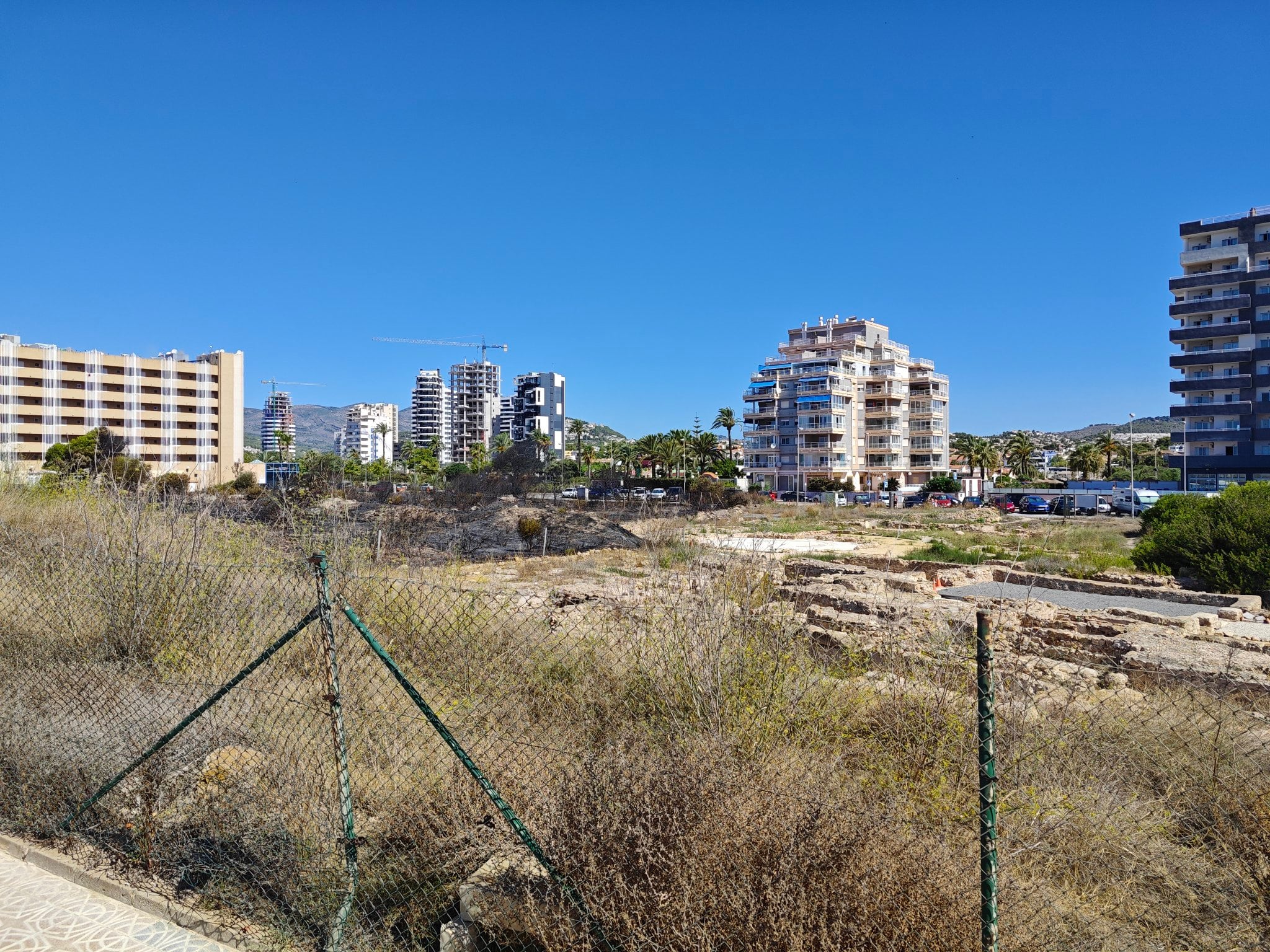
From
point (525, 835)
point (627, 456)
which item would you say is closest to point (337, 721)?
point (525, 835)

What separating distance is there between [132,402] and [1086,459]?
336 ft

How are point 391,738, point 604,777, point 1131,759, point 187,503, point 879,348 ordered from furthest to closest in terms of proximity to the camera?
1. point 879,348
2. point 187,503
3. point 391,738
4. point 1131,759
5. point 604,777

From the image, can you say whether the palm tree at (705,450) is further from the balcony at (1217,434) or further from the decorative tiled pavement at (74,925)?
the decorative tiled pavement at (74,925)

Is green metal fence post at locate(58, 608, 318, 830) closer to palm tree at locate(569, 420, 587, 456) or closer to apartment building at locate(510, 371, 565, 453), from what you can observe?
palm tree at locate(569, 420, 587, 456)

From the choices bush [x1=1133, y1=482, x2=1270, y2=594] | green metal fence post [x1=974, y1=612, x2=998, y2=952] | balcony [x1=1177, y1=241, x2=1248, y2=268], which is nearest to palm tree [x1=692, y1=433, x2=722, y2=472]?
balcony [x1=1177, y1=241, x2=1248, y2=268]

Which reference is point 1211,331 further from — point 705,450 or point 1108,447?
point 705,450

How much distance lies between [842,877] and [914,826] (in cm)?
110

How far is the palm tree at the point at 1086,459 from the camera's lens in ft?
266

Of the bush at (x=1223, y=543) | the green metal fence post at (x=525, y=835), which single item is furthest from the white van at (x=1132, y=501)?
the green metal fence post at (x=525, y=835)

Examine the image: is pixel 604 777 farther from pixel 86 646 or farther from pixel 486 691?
pixel 86 646

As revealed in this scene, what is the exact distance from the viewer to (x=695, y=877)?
2.83 metres

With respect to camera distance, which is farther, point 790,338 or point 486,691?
point 790,338

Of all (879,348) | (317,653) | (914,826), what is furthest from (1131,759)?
(879,348)

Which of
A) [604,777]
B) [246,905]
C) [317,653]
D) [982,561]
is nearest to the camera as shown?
[604,777]
